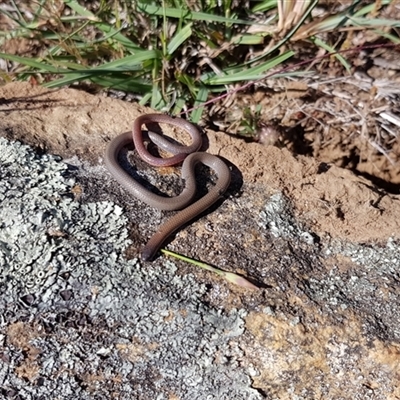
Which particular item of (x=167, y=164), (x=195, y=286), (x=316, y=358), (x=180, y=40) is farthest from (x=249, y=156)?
(x=316, y=358)

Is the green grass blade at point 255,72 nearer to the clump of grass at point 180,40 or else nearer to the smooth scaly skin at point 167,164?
the clump of grass at point 180,40

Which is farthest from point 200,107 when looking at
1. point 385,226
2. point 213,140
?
point 385,226

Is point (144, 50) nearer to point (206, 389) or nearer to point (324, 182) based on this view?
point (324, 182)

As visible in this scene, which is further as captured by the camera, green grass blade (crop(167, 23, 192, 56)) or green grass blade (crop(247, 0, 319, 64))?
green grass blade (crop(167, 23, 192, 56))

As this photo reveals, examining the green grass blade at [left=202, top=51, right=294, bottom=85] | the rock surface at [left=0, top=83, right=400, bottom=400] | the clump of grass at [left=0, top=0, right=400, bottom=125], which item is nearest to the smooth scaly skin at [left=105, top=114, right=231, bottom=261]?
the rock surface at [left=0, top=83, right=400, bottom=400]

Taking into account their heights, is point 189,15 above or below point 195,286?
above

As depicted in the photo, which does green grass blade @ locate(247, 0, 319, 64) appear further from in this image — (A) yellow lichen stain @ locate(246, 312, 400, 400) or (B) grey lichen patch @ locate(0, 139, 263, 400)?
(A) yellow lichen stain @ locate(246, 312, 400, 400)

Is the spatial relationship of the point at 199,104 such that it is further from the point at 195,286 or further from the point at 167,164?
the point at 195,286
